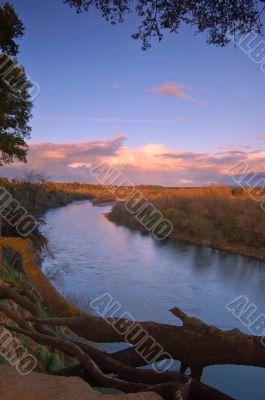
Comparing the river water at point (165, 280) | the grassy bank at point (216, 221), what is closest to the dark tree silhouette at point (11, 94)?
the river water at point (165, 280)

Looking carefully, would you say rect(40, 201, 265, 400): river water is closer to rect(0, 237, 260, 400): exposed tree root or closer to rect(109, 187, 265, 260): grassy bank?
rect(109, 187, 265, 260): grassy bank

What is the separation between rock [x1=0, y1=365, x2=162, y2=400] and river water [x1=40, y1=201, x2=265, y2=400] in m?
11.8

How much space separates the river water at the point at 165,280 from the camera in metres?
14.7

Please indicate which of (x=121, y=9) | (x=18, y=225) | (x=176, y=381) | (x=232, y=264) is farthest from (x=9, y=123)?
(x=232, y=264)

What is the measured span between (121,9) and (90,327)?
286cm

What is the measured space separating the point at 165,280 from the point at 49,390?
2353 cm

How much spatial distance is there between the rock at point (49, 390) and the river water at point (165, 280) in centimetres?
1179

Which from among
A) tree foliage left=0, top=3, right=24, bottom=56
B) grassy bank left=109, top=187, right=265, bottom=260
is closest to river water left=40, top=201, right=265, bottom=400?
grassy bank left=109, top=187, right=265, bottom=260

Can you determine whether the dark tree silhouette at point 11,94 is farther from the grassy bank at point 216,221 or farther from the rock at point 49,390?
the grassy bank at point 216,221

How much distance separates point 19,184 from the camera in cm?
2748

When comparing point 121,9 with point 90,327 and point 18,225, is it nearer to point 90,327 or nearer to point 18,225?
point 90,327

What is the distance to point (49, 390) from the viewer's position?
2420 mm

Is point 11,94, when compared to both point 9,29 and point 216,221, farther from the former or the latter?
point 216,221

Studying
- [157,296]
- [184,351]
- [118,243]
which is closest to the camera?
[184,351]
